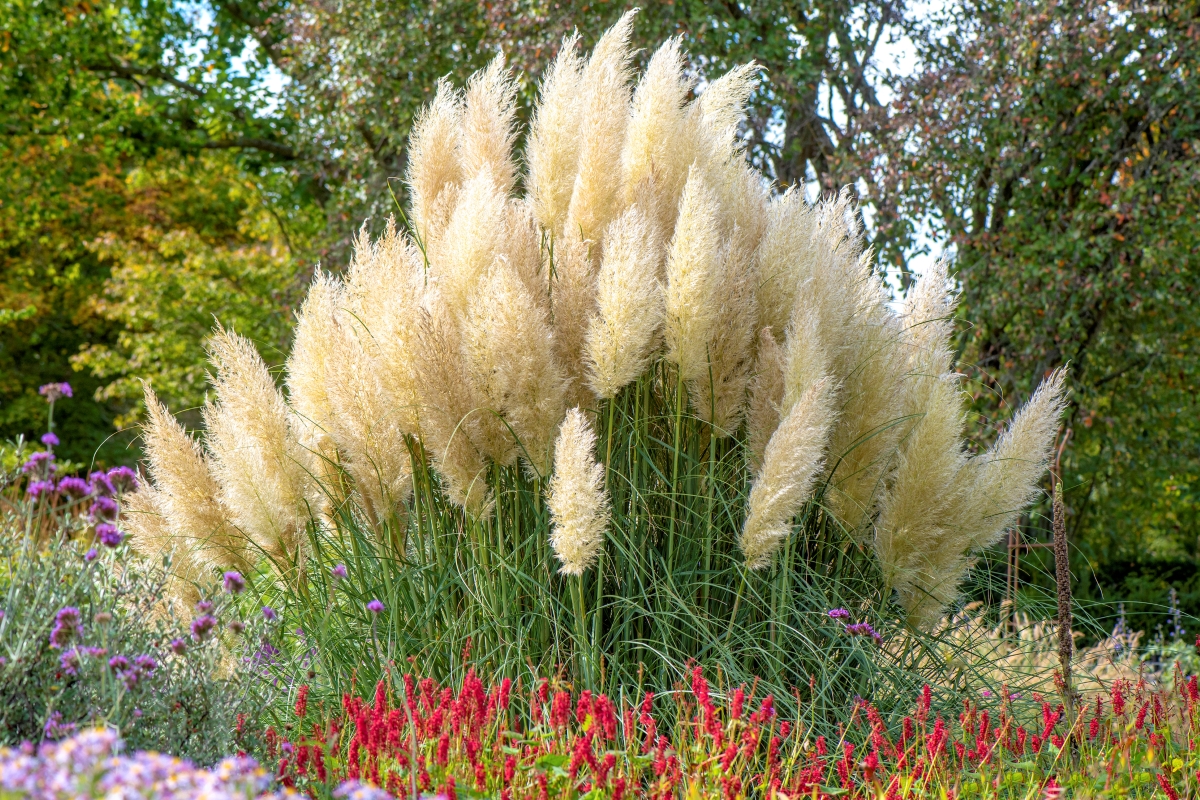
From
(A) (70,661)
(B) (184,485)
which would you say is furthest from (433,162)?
(A) (70,661)

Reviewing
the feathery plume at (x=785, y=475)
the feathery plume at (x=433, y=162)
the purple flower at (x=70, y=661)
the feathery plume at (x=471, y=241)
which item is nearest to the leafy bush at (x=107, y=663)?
the purple flower at (x=70, y=661)

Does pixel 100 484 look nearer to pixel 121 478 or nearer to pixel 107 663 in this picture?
pixel 121 478

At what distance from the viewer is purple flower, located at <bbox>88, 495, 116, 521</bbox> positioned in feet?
9.29

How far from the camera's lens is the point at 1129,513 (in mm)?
10477

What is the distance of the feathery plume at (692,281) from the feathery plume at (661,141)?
0.42 meters

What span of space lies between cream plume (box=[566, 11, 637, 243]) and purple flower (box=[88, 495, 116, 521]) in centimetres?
148

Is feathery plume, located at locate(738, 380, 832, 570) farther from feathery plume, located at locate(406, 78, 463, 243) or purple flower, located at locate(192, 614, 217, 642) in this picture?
feathery plume, located at locate(406, 78, 463, 243)

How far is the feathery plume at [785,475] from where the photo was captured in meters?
2.78

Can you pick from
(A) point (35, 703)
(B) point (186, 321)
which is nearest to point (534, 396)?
(A) point (35, 703)

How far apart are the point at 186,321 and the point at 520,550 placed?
463 inches

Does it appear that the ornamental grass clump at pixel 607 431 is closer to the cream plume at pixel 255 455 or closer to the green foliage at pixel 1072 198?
the cream plume at pixel 255 455

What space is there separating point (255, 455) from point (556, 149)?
134 cm

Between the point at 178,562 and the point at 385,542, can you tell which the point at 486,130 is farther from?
the point at 178,562

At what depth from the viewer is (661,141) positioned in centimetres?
357
